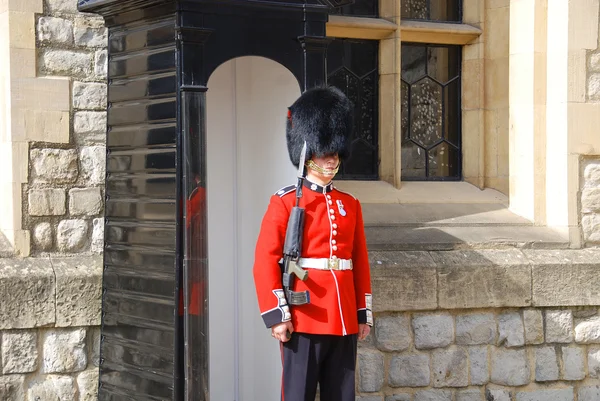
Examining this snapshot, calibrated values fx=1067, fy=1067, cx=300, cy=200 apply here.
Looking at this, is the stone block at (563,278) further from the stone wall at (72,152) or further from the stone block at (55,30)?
the stone block at (55,30)

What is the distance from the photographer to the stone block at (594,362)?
548 cm

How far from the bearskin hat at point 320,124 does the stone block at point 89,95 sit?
984mm

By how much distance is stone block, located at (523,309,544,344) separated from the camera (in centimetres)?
534

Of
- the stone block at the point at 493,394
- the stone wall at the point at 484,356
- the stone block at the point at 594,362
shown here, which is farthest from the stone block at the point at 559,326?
the stone block at the point at 493,394

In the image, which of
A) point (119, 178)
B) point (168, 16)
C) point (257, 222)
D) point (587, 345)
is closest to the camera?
point (168, 16)

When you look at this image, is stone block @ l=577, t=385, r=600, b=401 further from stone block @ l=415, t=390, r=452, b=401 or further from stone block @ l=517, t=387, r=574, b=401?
stone block @ l=415, t=390, r=452, b=401

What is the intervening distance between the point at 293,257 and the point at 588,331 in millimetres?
2233

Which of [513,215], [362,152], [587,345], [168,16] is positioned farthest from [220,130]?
[587,345]

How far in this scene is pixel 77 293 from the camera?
4.43 metres

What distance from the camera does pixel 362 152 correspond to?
5.68 m

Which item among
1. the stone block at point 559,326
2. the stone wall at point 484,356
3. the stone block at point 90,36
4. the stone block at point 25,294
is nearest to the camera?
the stone block at point 25,294

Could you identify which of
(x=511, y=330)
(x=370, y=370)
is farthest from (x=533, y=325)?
(x=370, y=370)

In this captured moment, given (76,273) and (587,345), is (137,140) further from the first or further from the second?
(587,345)

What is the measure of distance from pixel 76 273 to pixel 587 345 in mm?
2652
